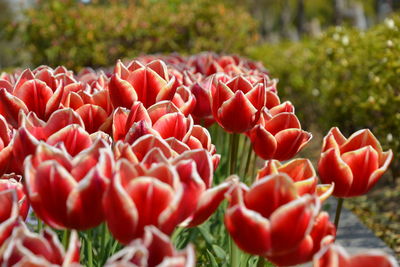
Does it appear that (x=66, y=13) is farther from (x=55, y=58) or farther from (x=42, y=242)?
(x=42, y=242)

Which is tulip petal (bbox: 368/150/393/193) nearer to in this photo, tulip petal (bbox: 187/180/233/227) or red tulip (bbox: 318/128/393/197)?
red tulip (bbox: 318/128/393/197)

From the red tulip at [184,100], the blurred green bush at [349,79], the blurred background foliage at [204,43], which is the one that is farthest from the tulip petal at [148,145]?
the blurred background foliage at [204,43]

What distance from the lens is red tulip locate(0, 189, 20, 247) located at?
1202 mm

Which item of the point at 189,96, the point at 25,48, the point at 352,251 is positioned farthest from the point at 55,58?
the point at 189,96

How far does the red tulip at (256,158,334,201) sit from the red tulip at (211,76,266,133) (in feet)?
1.73

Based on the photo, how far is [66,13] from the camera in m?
11.3

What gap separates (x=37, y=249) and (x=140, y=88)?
924 mm

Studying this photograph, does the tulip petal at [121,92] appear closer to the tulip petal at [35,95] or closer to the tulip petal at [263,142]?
the tulip petal at [35,95]

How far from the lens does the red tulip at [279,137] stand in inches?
72.9

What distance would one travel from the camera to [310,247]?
4.03 ft

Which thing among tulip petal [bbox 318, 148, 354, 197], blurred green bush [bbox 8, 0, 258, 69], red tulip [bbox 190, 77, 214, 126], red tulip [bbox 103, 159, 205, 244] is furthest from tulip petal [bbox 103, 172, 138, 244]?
blurred green bush [bbox 8, 0, 258, 69]

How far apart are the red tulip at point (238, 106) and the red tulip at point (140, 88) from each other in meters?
0.16

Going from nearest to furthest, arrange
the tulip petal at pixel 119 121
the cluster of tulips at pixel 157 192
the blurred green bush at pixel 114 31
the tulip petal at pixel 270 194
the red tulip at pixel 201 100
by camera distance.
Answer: the cluster of tulips at pixel 157 192 → the tulip petal at pixel 270 194 → the tulip petal at pixel 119 121 → the red tulip at pixel 201 100 → the blurred green bush at pixel 114 31

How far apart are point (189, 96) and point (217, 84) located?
0.10m
